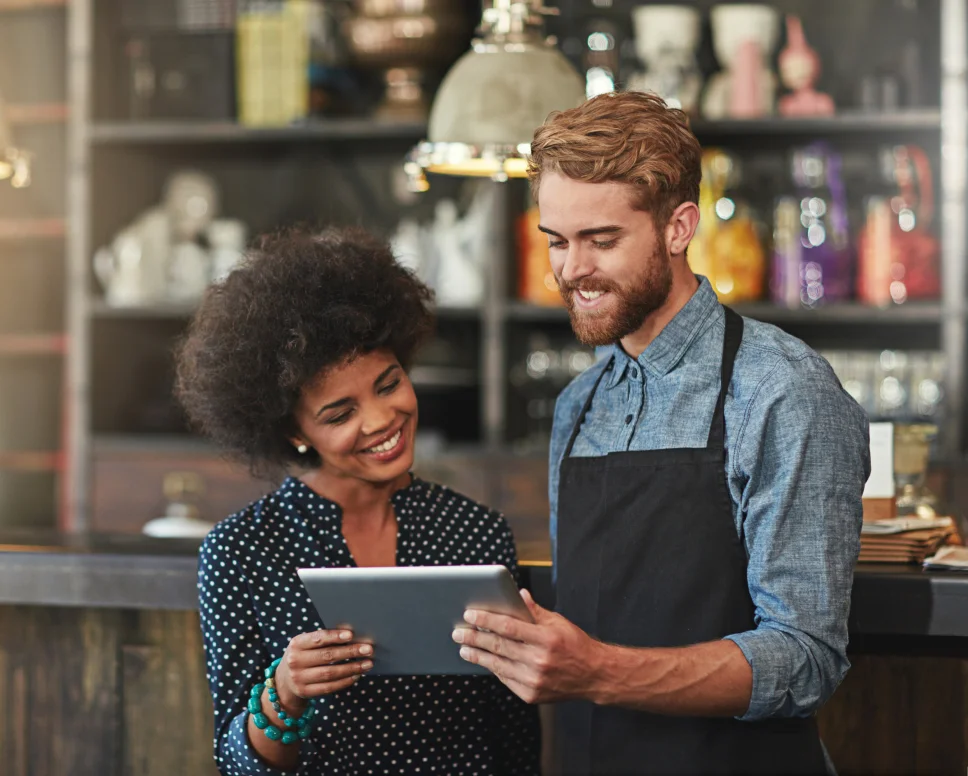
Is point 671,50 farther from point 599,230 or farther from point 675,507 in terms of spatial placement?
point 675,507

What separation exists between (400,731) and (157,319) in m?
2.60

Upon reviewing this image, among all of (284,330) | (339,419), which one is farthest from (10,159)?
(339,419)

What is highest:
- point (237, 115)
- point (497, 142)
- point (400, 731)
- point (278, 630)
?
point (237, 115)

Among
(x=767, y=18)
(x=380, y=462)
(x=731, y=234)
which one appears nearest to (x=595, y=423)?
(x=380, y=462)

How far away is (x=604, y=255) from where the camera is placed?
59.2 inches

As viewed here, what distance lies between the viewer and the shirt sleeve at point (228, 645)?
1.66 metres

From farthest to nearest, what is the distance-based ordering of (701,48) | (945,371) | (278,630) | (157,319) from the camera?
(157,319) → (701,48) → (945,371) → (278,630)

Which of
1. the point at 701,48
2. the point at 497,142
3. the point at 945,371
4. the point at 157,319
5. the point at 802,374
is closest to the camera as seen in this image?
the point at 802,374

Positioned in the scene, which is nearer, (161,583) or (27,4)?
(161,583)

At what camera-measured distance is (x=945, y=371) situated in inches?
133

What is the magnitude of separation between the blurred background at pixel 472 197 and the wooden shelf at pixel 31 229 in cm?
3

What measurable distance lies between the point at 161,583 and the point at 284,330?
49 centimetres

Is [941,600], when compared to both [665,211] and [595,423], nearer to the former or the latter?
[595,423]

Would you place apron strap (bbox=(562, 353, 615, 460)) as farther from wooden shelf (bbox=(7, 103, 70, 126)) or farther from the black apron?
wooden shelf (bbox=(7, 103, 70, 126))
